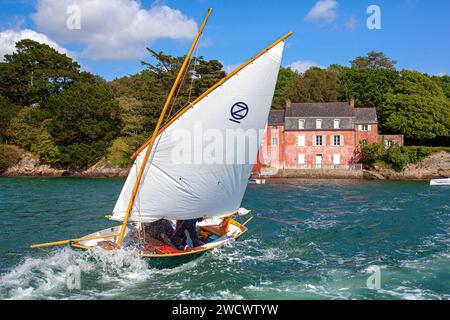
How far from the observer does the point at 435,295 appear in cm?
1258

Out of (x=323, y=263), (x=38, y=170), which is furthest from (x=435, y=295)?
(x=38, y=170)

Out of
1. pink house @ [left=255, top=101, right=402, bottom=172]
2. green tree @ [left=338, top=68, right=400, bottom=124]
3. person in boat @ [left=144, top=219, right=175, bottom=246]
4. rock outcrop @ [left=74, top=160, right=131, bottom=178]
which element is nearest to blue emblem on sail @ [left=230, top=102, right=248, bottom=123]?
person in boat @ [left=144, top=219, right=175, bottom=246]

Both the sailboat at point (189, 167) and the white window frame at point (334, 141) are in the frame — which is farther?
the white window frame at point (334, 141)

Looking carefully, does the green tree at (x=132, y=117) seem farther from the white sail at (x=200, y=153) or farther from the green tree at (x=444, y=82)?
the green tree at (x=444, y=82)

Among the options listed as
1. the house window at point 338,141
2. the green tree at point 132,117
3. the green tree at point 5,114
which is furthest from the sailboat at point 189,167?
the green tree at point 5,114

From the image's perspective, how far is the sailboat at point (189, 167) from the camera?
45.2 ft

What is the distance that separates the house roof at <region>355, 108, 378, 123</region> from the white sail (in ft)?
159

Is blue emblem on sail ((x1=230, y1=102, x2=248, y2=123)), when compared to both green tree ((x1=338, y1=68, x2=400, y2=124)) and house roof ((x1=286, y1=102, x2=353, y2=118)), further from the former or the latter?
green tree ((x1=338, y1=68, x2=400, y2=124))

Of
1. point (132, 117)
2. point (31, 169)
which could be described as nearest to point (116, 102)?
point (132, 117)

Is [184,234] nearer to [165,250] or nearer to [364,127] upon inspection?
[165,250]

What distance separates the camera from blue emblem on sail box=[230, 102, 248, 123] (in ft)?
46.5

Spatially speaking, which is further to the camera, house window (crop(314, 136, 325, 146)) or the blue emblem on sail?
house window (crop(314, 136, 325, 146))

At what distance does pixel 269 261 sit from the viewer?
15977mm

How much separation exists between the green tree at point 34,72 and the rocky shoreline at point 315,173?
564 inches
